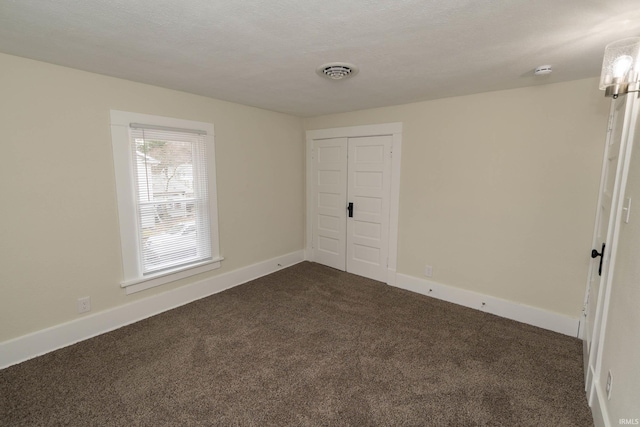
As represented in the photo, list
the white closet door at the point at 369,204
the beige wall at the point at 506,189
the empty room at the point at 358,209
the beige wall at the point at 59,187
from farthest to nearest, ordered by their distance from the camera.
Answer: the white closet door at the point at 369,204
the beige wall at the point at 506,189
the beige wall at the point at 59,187
the empty room at the point at 358,209

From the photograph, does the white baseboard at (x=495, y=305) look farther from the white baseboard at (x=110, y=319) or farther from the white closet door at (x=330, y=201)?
the white baseboard at (x=110, y=319)

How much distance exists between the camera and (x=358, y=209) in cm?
417

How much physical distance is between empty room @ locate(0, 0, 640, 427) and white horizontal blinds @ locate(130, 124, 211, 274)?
0.02m

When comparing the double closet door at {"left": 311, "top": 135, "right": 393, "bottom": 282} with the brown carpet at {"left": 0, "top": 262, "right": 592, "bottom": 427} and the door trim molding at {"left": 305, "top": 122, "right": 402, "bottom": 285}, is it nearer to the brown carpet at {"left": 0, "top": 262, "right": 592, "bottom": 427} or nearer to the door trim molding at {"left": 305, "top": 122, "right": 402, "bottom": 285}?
the door trim molding at {"left": 305, "top": 122, "right": 402, "bottom": 285}

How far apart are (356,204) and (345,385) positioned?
2.55 meters

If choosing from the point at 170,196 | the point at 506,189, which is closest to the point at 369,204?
the point at 506,189

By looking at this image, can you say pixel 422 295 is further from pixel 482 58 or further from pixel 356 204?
pixel 482 58

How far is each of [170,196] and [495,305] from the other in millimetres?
3715

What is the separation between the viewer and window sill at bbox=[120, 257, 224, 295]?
2.90m

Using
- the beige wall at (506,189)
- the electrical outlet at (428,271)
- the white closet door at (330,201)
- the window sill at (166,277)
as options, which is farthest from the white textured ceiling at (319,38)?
the electrical outlet at (428,271)

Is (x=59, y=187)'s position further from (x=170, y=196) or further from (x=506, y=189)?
(x=506, y=189)

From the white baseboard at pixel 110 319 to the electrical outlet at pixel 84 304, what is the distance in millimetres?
70

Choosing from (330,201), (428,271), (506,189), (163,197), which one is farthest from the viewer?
(330,201)

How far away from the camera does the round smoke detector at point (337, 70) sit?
87.9 inches
